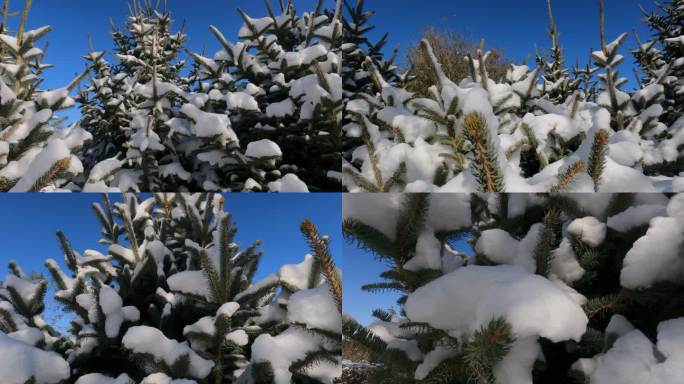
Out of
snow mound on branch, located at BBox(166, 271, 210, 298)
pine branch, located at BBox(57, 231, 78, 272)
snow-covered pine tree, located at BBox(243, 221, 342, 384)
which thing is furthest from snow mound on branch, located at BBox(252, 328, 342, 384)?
pine branch, located at BBox(57, 231, 78, 272)

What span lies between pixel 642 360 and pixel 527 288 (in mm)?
241

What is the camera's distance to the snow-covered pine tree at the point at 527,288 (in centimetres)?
80

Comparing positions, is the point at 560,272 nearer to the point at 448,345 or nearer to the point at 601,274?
the point at 601,274

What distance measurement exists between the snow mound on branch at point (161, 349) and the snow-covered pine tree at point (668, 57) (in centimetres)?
396

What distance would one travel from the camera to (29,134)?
7.69 feet

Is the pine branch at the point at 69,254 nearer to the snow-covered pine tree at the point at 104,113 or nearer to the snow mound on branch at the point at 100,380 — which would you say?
the snow mound on branch at the point at 100,380

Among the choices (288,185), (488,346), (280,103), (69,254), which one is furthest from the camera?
(280,103)

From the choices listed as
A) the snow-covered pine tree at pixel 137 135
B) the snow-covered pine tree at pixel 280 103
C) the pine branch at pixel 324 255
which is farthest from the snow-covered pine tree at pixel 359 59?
the pine branch at pixel 324 255

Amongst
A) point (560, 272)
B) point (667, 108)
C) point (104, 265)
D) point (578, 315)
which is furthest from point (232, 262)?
point (667, 108)

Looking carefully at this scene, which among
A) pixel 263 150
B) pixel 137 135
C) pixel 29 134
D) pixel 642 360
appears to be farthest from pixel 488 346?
pixel 137 135

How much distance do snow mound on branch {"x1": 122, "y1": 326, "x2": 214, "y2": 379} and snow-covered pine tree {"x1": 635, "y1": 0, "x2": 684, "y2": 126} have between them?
3957 millimetres

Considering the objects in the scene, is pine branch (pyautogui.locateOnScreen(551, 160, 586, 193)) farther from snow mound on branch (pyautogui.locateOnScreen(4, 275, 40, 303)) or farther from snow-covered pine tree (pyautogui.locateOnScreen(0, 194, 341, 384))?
snow mound on branch (pyautogui.locateOnScreen(4, 275, 40, 303))

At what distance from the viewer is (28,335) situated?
186 cm

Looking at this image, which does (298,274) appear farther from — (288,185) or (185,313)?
(288,185)
